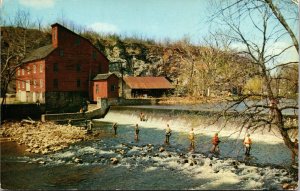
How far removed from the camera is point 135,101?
4503cm

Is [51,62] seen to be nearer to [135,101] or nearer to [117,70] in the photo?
[135,101]

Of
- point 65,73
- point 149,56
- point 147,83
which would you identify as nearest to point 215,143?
point 65,73

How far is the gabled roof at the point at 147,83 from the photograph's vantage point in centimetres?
5553

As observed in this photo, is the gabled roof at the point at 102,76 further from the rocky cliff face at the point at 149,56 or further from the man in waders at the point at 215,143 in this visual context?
the man in waders at the point at 215,143

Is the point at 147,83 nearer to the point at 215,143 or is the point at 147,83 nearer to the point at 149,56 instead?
the point at 149,56

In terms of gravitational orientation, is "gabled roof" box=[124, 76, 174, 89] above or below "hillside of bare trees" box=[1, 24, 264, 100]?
below

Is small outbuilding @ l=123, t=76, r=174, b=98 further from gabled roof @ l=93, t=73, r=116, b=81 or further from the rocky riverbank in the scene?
the rocky riverbank

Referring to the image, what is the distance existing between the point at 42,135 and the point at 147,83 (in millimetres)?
31532

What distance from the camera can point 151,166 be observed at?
17812mm

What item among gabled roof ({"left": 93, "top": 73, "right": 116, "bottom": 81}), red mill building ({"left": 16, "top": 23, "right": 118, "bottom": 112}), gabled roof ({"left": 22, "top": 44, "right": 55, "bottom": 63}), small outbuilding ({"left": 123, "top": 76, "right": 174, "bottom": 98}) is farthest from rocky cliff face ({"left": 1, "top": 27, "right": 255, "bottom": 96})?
gabled roof ({"left": 93, "top": 73, "right": 116, "bottom": 81})

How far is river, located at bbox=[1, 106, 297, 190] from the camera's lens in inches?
581

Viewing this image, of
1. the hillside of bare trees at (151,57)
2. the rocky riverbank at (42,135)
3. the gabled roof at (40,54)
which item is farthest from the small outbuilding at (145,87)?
the rocky riverbank at (42,135)

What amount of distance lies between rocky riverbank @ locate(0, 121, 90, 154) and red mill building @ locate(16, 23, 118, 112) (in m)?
11.8

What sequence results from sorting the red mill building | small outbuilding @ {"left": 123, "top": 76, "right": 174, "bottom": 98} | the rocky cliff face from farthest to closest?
1. the rocky cliff face
2. small outbuilding @ {"left": 123, "top": 76, "right": 174, "bottom": 98}
3. the red mill building
